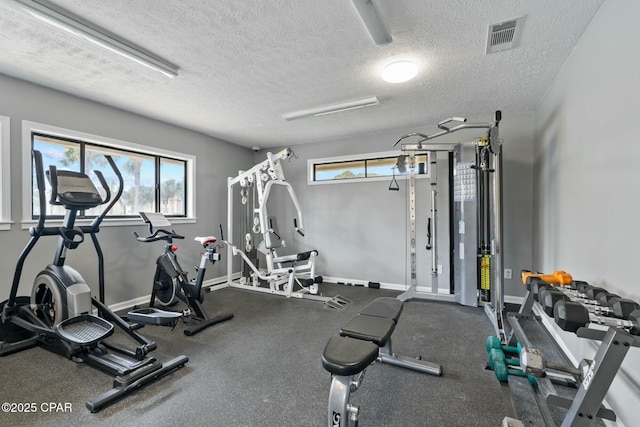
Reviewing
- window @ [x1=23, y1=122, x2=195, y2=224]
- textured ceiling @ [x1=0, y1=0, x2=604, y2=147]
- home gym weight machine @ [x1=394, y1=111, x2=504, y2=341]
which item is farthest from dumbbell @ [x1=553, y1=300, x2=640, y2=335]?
window @ [x1=23, y1=122, x2=195, y2=224]

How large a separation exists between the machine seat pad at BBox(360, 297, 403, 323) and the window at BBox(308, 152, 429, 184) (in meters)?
2.61

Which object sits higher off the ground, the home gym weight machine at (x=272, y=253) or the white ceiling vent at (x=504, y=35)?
the white ceiling vent at (x=504, y=35)

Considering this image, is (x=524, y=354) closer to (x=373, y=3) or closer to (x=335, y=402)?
(x=335, y=402)

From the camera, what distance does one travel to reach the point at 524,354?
136 cm

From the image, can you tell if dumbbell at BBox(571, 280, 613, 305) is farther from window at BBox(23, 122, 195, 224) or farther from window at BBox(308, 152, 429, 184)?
window at BBox(23, 122, 195, 224)

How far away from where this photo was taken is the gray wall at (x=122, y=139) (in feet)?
8.85

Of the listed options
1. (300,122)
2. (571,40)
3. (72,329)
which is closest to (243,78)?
(300,122)

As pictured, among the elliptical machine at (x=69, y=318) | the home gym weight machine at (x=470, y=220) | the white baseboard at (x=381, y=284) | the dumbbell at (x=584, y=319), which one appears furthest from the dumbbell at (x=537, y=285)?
the white baseboard at (x=381, y=284)

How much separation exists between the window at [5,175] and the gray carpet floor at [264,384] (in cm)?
129

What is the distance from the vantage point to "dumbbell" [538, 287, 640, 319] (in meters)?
1.17

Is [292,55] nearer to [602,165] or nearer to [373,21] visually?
[373,21]

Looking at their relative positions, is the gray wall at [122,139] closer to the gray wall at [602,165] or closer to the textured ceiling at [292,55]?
the textured ceiling at [292,55]

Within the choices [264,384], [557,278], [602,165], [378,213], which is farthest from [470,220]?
[264,384]

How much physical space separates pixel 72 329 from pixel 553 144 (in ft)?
14.8
